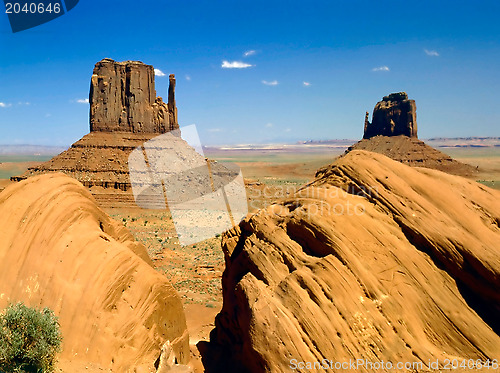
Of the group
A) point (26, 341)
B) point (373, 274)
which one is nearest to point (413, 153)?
point (373, 274)

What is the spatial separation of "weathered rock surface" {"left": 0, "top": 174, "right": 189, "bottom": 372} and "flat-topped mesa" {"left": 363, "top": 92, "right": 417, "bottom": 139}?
106 meters

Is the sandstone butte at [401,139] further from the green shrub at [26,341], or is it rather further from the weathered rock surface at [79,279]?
the green shrub at [26,341]

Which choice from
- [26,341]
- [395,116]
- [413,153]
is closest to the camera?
[26,341]

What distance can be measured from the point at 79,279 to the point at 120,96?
215 ft

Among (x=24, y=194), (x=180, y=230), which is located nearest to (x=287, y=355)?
(x=24, y=194)

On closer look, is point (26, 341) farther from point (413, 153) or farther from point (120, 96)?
point (413, 153)

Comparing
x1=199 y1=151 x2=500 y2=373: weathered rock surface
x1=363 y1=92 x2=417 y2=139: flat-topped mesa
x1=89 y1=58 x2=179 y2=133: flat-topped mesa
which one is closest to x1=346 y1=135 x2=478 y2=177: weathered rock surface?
x1=363 y1=92 x2=417 y2=139: flat-topped mesa

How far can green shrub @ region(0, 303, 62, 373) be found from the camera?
7.44 m

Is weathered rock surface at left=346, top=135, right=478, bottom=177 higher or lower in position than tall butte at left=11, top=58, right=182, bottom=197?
lower

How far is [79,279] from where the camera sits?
388 inches

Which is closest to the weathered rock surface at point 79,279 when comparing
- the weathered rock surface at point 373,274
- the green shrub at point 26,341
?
the green shrub at point 26,341

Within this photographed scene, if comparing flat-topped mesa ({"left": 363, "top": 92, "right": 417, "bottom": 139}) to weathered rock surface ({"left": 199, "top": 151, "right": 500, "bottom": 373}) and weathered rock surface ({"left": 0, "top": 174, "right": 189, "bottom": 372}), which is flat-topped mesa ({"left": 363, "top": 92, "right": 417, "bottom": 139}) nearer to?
weathered rock surface ({"left": 199, "top": 151, "right": 500, "bottom": 373})

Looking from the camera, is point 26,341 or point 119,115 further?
point 119,115

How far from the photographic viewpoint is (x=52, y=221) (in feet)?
34.6
